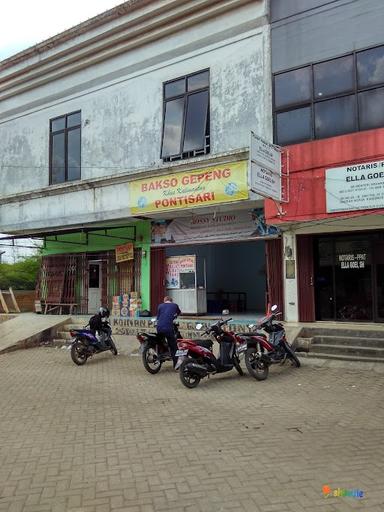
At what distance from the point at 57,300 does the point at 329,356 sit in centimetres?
1116

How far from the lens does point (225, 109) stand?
13.6 metres

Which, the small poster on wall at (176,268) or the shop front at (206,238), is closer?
the shop front at (206,238)

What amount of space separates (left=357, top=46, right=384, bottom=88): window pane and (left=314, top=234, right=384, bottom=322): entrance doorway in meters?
3.59

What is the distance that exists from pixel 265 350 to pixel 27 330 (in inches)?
342

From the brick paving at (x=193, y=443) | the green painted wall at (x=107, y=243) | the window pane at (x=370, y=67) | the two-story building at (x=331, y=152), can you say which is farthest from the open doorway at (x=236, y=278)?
the brick paving at (x=193, y=443)

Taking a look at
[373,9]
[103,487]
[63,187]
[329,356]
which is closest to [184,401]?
[103,487]

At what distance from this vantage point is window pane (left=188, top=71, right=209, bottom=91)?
14.1m

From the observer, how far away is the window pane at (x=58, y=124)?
17672 millimetres

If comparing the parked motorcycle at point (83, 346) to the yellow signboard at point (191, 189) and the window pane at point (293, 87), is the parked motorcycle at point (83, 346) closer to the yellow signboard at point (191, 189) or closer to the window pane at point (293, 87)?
the yellow signboard at point (191, 189)

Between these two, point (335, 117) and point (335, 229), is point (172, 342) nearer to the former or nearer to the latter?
point (335, 229)

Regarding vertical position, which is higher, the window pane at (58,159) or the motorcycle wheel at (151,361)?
the window pane at (58,159)

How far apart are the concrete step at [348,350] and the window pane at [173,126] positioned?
6.85 m

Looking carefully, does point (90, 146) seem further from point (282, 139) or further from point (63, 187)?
point (282, 139)

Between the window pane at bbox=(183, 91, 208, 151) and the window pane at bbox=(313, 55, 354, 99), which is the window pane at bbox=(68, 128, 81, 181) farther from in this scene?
the window pane at bbox=(313, 55, 354, 99)
